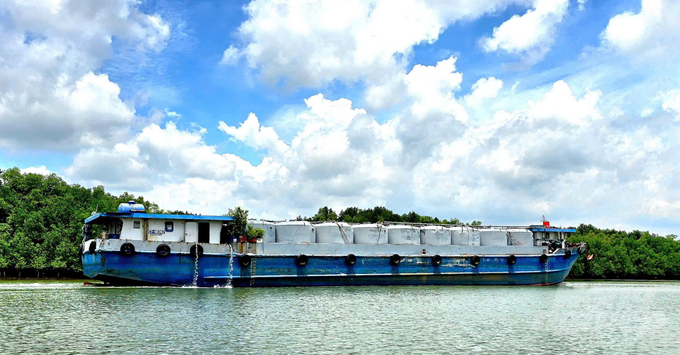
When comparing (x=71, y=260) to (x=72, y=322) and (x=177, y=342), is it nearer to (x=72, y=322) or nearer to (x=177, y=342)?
(x=72, y=322)

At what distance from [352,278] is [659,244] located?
212ft

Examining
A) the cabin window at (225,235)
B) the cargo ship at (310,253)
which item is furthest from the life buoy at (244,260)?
the cabin window at (225,235)

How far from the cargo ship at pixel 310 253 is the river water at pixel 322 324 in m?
3.37

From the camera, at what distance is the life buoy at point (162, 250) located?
3009cm

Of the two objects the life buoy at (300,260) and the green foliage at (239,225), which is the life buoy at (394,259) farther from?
the green foliage at (239,225)

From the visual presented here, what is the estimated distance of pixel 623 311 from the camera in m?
23.2

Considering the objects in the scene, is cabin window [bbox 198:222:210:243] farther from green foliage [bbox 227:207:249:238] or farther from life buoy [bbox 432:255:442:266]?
life buoy [bbox 432:255:442:266]

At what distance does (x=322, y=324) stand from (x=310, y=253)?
634 inches

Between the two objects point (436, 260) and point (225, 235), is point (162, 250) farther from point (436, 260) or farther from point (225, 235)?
point (436, 260)

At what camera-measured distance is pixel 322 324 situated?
17406mm

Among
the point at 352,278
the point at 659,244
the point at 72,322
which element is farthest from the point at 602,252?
the point at 72,322

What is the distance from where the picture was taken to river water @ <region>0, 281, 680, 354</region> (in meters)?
13.8

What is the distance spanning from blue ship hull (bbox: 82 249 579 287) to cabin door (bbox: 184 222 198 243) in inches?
54.8

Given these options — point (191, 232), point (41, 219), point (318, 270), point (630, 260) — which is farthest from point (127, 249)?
point (630, 260)
